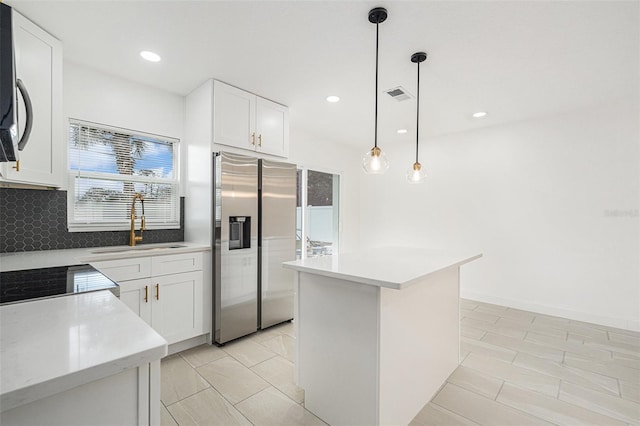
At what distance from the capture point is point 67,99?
2508mm

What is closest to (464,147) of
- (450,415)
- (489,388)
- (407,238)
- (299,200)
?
(407,238)

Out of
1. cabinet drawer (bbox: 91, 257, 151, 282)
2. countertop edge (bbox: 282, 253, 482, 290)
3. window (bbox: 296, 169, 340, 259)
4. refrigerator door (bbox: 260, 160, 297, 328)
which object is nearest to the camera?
countertop edge (bbox: 282, 253, 482, 290)

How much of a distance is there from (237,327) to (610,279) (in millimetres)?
4204

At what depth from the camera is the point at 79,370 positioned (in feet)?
1.98

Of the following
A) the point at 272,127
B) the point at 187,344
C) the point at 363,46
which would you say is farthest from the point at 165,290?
the point at 363,46

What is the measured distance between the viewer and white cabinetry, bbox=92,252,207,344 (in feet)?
7.56

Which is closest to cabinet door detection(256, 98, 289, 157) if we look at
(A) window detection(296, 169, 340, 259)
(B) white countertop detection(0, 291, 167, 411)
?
(A) window detection(296, 169, 340, 259)

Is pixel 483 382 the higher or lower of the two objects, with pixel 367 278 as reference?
lower

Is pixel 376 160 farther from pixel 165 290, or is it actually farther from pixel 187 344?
pixel 187 344

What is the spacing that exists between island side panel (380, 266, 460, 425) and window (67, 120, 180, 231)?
2551 millimetres

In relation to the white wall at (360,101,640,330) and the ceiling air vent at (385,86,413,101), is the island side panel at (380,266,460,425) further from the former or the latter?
the white wall at (360,101,640,330)

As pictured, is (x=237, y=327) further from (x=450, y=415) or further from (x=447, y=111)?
(x=447, y=111)

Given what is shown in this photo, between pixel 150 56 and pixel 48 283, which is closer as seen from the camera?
pixel 48 283

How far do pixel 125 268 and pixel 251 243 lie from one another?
1.09 m
